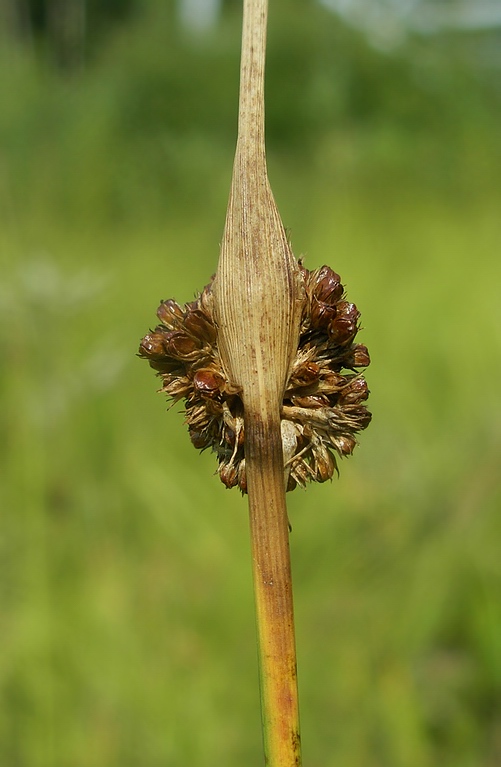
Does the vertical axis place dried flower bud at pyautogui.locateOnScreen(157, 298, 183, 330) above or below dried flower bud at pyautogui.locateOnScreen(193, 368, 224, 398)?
above

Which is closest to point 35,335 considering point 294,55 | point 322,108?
point 322,108

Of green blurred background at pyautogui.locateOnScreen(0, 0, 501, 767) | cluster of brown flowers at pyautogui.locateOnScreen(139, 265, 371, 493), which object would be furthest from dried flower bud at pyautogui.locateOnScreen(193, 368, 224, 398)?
green blurred background at pyautogui.locateOnScreen(0, 0, 501, 767)

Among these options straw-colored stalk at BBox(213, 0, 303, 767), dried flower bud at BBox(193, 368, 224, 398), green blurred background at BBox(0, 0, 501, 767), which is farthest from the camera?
green blurred background at BBox(0, 0, 501, 767)

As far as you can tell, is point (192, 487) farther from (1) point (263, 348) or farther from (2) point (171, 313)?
(1) point (263, 348)

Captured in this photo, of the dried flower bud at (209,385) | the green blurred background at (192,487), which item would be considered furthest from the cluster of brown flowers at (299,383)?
the green blurred background at (192,487)

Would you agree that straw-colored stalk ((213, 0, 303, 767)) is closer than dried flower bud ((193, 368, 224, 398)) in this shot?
Yes

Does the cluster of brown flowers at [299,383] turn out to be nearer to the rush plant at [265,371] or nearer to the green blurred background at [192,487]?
the rush plant at [265,371]

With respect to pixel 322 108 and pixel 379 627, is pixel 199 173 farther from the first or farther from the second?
pixel 379 627

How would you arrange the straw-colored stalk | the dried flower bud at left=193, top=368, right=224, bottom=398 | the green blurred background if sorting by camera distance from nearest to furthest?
1. the straw-colored stalk
2. the dried flower bud at left=193, top=368, right=224, bottom=398
3. the green blurred background

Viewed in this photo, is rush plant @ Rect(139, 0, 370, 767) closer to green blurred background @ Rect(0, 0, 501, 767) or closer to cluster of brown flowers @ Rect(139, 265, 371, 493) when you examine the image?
cluster of brown flowers @ Rect(139, 265, 371, 493)
